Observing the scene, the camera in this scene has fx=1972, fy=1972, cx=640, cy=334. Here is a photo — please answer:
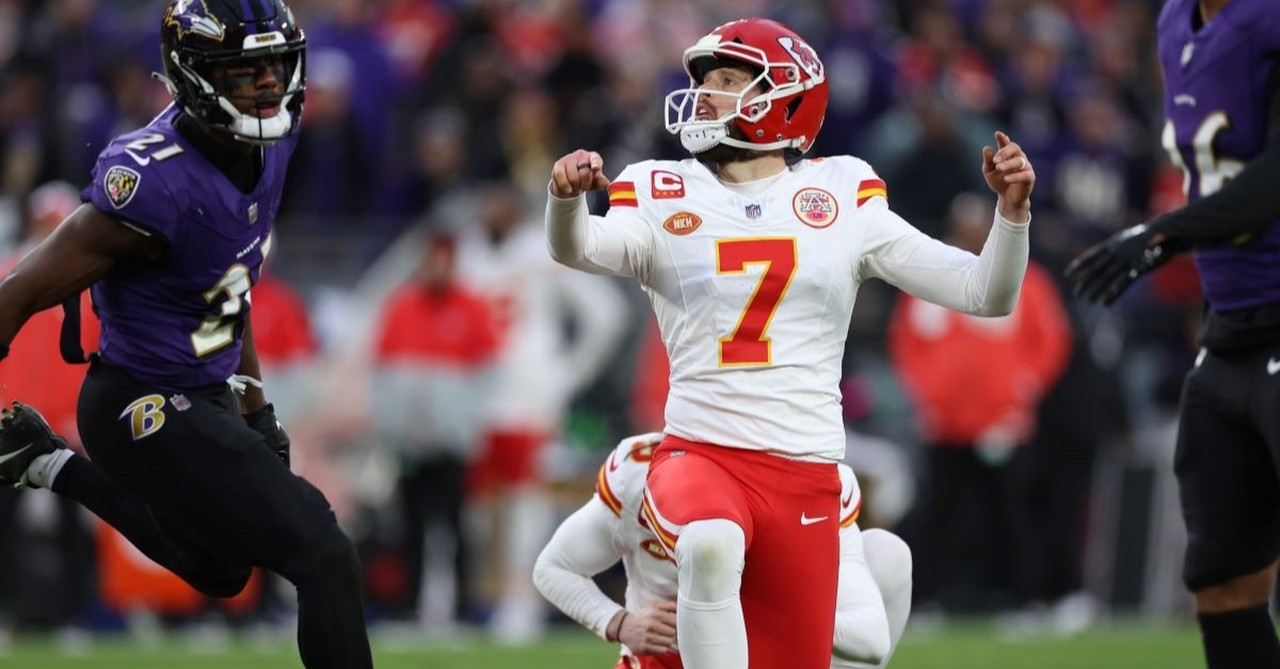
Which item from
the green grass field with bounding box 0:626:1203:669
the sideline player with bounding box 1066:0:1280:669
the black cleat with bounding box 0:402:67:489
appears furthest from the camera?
the green grass field with bounding box 0:626:1203:669

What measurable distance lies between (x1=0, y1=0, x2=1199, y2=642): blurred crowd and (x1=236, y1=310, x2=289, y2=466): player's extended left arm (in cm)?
478

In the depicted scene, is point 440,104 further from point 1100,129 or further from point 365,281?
point 1100,129

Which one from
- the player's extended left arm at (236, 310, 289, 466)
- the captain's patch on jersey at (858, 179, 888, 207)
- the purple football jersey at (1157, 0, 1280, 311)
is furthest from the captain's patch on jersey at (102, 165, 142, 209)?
the purple football jersey at (1157, 0, 1280, 311)

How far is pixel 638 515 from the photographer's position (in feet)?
18.0

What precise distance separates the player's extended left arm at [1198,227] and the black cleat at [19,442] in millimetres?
2999

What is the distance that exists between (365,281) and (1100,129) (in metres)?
4.95

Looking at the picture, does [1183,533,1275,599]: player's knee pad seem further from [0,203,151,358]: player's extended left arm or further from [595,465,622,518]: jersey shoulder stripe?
[0,203,151,358]: player's extended left arm

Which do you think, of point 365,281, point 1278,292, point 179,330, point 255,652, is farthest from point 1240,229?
point 365,281

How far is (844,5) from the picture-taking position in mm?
13531

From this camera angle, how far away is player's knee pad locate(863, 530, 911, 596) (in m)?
5.73

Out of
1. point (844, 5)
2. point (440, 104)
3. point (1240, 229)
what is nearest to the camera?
point (1240, 229)

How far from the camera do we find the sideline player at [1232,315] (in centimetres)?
547

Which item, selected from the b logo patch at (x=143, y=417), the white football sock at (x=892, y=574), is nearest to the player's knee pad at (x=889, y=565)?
the white football sock at (x=892, y=574)

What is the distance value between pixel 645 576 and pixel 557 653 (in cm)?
429
